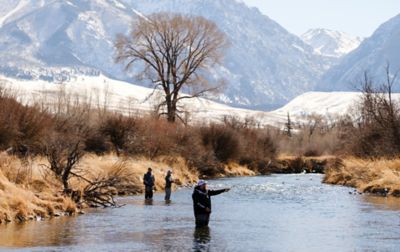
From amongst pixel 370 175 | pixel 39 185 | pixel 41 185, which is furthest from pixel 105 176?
pixel 370 175

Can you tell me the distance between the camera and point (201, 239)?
22797 mm

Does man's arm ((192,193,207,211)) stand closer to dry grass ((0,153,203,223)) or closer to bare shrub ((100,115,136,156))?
dry grass ((0,153,203,223))

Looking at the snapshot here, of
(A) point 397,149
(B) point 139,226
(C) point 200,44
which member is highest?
(C) point 200,44

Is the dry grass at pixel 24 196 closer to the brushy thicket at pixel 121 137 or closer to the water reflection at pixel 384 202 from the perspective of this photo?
the brushy thicket at pixel 121 137

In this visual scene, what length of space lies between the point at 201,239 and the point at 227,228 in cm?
296

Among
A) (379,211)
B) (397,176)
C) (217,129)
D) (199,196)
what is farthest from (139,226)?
(217,129)

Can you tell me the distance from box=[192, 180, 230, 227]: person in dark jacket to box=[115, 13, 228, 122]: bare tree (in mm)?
40544

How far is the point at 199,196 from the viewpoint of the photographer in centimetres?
2459

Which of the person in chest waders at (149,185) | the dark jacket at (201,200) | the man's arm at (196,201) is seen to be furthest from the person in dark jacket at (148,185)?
the man's arm at (196,201)

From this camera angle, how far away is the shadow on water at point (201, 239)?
69.5 feet

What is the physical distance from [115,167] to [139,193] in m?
1.93

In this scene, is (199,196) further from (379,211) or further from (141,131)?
(141,131)

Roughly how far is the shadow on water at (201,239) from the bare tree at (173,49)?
4100 centimetres

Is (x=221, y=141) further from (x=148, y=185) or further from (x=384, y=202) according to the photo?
(x=384, y=202)
